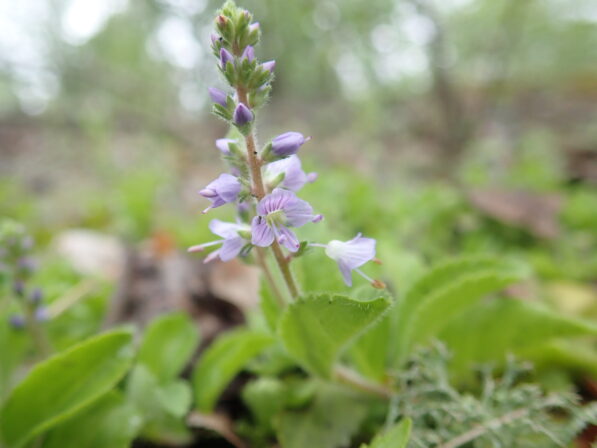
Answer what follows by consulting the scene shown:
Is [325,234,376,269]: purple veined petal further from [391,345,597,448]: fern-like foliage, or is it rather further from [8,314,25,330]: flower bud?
[8,314,25,330]: flower bud

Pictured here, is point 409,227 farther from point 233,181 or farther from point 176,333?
point 233,181

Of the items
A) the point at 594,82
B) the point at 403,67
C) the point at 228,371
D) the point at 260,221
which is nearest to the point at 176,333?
the point at 228,371

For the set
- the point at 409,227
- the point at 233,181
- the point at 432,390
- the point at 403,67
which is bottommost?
the point at 432,390

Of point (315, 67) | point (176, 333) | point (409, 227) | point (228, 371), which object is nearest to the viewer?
point (228, 371)

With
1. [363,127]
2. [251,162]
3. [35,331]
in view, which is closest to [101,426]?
[35,331]

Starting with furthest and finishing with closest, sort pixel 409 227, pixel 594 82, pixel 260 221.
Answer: pixel 594 82 < pixel 409 227 < pixel 260 221

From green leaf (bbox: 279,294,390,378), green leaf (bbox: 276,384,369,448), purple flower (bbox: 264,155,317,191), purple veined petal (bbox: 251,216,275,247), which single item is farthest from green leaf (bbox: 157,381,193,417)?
purple flower (bbox: 264,155,317,191)

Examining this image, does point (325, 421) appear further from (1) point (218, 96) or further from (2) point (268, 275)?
(1) point (218, 96)
